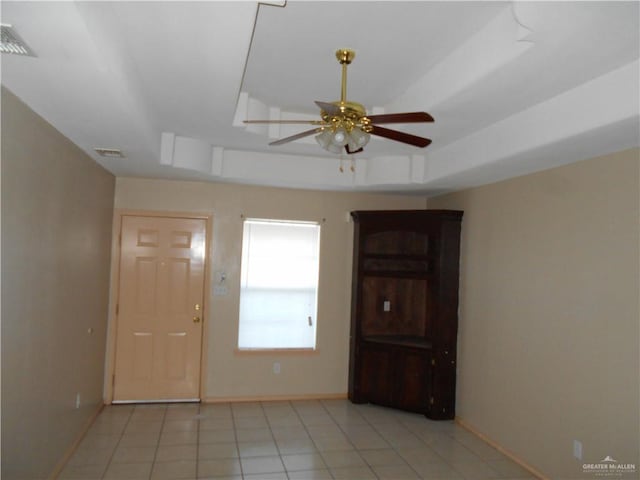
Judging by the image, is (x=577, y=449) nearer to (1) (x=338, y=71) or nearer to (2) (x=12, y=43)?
(1) (x=338, y=71)

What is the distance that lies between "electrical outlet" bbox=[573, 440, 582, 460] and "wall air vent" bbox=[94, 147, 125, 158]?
407 cm

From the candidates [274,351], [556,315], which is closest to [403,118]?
[556,315]

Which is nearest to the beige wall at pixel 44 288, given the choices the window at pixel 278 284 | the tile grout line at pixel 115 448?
the tile grout line at pixel 115 448

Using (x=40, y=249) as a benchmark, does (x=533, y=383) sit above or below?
below

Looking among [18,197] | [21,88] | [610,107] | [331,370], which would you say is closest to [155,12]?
[21,88]

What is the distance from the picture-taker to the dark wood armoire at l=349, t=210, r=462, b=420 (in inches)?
199

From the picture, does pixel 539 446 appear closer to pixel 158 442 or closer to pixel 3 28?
pixel 158 442

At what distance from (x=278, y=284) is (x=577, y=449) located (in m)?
3.31

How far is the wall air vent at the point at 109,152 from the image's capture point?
388cm

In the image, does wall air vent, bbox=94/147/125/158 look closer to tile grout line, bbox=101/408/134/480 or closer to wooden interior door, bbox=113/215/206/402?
wooden interior door, bbox=113/215/206/402

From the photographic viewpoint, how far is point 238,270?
5.50 metres

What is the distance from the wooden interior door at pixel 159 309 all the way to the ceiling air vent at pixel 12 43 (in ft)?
11.1

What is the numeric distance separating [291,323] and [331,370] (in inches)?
28.7

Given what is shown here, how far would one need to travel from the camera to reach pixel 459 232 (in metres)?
5.16
